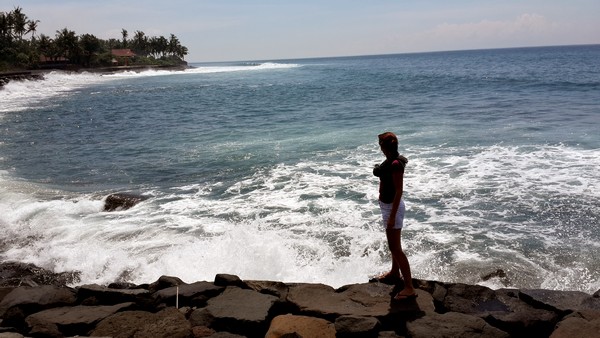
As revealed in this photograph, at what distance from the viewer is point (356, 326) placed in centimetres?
456

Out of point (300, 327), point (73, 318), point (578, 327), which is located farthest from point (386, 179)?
point (73, 318)

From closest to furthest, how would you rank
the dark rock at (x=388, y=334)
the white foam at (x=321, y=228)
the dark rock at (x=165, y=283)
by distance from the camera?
the dark rock at (x=388, y=334) < the dark rock at (x=165, y=283) < the white foam at (x=321, y=228)

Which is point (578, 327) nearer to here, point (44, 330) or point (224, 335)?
point (224, 335)

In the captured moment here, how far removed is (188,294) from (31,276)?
130 inches

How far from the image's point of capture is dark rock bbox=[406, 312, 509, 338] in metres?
4.41

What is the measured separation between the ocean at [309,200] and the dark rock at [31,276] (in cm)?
20

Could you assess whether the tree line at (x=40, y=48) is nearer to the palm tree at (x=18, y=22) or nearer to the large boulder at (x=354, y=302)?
the palm tree at (x=18, y=22)

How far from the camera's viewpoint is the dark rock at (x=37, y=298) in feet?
17.5

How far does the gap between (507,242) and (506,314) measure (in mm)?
3426

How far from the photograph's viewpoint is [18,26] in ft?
280

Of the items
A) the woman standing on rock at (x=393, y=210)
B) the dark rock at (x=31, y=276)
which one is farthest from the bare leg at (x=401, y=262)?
the dark rock at (x=31, y=276)

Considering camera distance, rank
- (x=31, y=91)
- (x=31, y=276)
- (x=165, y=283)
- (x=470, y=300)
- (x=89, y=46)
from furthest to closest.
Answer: (x=89, y=46) < (x=31, y=91) < (x=31, y=276) < (x=165, y=283) < (x=470, y=300)

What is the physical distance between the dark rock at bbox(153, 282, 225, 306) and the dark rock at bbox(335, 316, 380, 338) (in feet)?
5.78

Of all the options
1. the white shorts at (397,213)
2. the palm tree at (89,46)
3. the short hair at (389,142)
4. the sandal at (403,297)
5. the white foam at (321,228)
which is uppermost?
the palm tree at (89,46)
